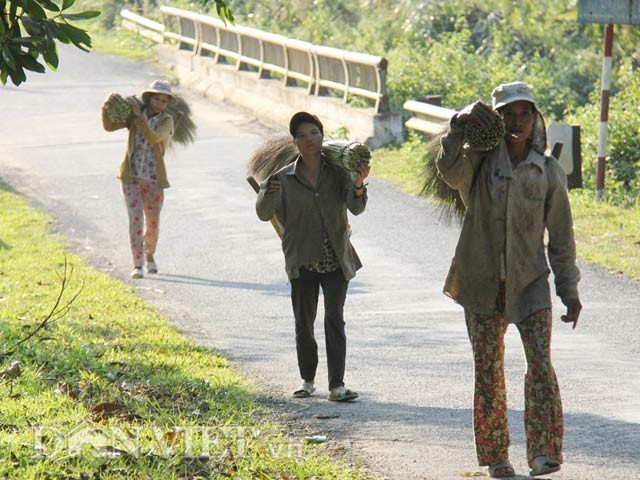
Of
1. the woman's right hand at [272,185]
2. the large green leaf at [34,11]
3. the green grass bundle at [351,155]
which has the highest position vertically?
the large green leaf at [34,11]

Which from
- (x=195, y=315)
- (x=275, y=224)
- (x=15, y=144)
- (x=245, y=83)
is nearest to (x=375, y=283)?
(x=195, y=315)

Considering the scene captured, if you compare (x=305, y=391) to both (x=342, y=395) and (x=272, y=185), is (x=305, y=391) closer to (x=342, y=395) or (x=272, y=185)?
(x=342, y=395)

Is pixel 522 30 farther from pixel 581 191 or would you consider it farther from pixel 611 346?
pixel 611 346

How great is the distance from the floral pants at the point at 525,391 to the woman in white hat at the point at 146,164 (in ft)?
20.9

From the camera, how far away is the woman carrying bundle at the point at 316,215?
7535 mm

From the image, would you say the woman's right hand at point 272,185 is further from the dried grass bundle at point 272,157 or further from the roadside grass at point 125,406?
the roadside grass at point 125,406

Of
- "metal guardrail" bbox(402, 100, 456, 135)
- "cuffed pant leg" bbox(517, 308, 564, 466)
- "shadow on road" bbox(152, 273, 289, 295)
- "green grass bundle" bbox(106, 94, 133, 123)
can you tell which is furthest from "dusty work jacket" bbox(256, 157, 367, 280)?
"metal guardrail" bbox(402, 100, 456, 135)

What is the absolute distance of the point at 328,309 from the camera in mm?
7688

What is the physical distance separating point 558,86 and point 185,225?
995 cm

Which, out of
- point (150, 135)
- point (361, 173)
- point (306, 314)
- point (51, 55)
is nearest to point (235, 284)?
point (150, 135)

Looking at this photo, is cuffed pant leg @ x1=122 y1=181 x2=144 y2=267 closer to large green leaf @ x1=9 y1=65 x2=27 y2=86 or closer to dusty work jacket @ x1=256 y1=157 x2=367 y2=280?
dusty work jacket @ x1=256 y1=157 x2=367 y2=280

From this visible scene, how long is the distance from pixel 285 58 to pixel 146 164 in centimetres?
1058

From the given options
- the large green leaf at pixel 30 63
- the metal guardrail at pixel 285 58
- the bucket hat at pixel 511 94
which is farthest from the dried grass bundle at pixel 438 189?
the metal guardrail at pixel 285 58

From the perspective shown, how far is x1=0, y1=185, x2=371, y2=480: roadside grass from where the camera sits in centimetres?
592
